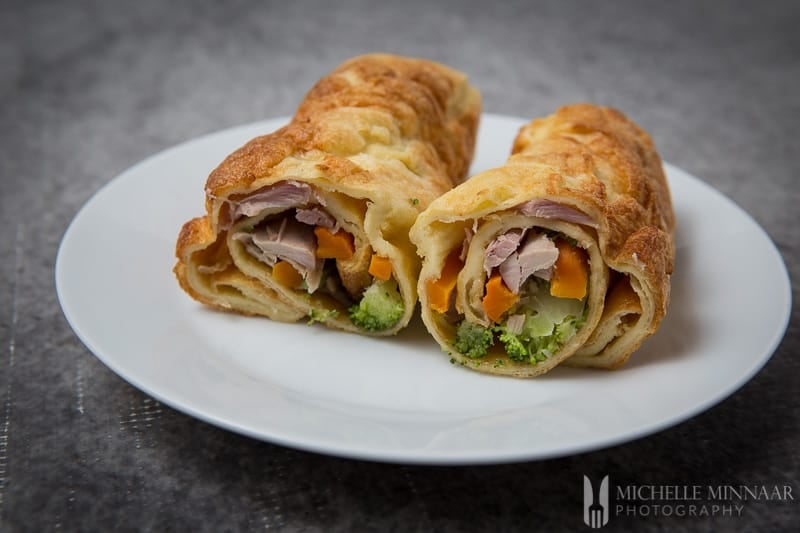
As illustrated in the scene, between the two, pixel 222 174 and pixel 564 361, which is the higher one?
pixel 222 174

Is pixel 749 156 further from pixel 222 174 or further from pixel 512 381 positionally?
pixel 222 174

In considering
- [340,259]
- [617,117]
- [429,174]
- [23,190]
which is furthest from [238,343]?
[23,190]

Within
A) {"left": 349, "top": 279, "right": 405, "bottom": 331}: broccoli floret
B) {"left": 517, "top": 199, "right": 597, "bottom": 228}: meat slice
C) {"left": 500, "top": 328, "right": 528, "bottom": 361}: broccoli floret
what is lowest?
{"left": 349, "top": 279, "right": 405, "bottom": 331}: broccoli floret

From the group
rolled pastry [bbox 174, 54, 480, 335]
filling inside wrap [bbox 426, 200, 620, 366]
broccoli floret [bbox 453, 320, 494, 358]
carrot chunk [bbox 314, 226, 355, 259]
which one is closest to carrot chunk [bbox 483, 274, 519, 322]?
filling inside wrap [bbox 426, 200, 620, 366]

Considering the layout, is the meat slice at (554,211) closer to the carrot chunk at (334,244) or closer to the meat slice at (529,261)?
the meat slice at (529,261)

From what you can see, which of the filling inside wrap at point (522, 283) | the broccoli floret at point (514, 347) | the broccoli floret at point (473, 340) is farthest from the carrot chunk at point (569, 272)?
the broccoli floret at point (473, 340)

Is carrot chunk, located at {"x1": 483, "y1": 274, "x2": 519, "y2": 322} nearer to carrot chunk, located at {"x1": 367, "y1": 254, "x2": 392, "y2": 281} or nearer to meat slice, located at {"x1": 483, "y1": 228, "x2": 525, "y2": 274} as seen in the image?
meat slice, located at {"x1": 483, "y1": 228, "x2": 525, "y2": 274}
